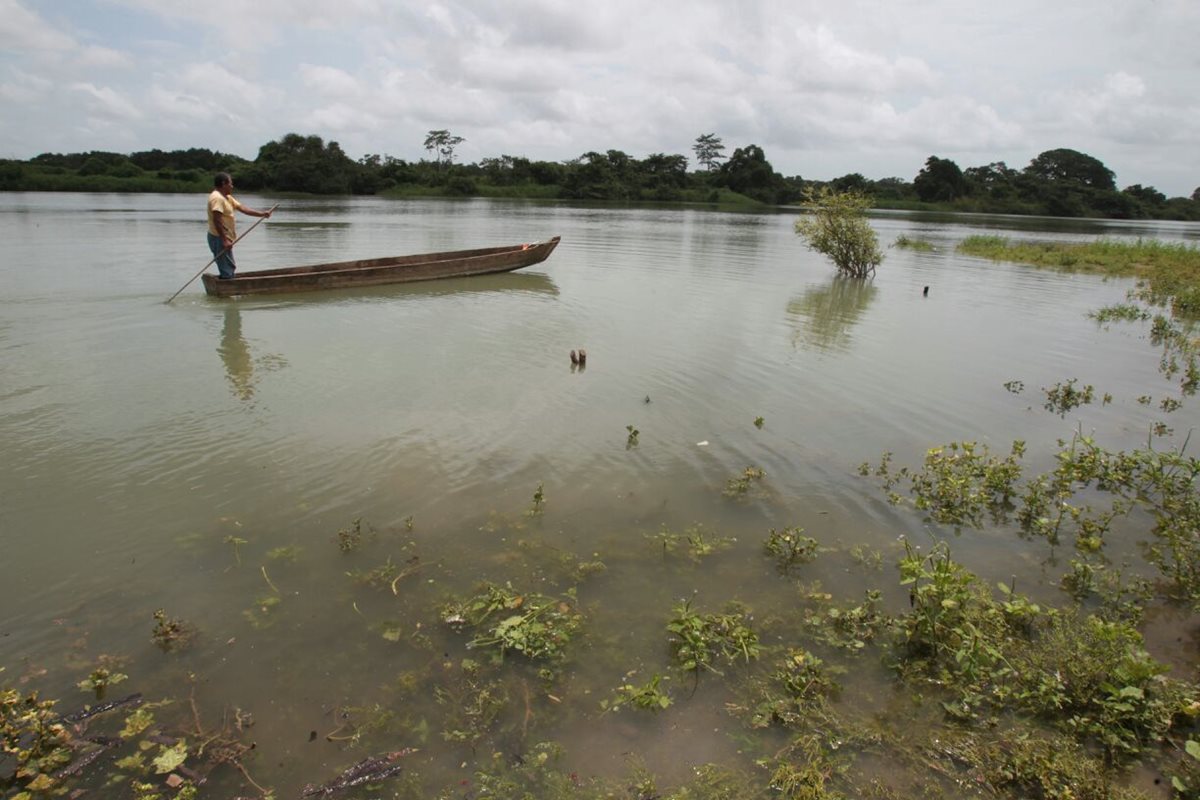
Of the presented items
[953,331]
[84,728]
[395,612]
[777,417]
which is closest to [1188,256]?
[953,331]

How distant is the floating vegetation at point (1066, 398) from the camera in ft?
29.1

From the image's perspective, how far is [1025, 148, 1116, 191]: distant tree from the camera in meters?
108

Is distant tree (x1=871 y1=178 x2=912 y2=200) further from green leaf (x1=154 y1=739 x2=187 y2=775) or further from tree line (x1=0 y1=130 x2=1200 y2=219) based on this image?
green leaf (x1=154 y1=739 x2=187 y2=775)

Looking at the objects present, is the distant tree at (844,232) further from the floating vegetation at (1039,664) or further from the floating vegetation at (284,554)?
the floating vegetation at (284,554)

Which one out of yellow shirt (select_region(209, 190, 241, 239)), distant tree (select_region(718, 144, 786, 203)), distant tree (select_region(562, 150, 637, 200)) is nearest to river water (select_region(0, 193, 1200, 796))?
yellow shirt (select_region(209, 190, 241, 239))

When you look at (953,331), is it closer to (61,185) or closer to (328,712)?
(328,712)

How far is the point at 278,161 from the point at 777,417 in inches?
3170

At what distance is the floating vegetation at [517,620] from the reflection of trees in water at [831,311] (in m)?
8.60

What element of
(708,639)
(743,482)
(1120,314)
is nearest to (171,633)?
(708,639)

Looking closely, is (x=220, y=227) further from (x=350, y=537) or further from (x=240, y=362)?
(x=350, y=537)

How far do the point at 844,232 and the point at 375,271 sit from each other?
13.7 metres

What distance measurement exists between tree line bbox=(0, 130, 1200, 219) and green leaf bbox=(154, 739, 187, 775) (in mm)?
68093

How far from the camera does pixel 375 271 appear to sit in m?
15.8

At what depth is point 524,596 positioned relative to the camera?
14.9 ft
